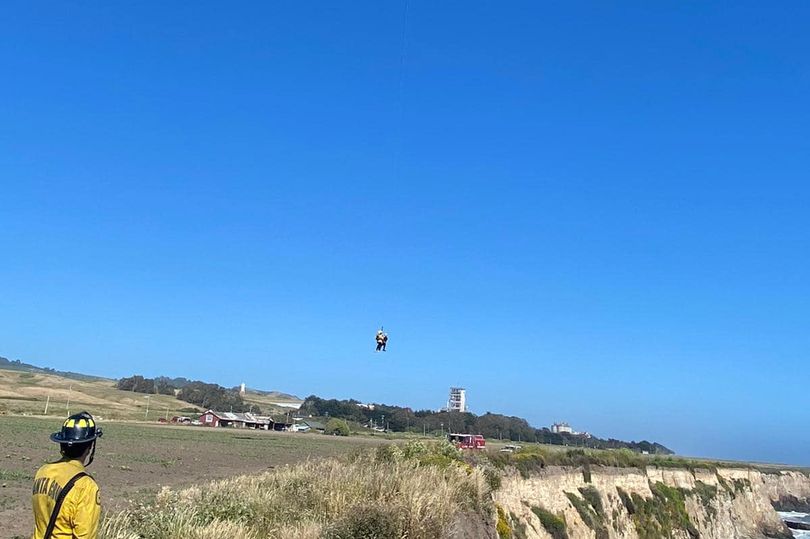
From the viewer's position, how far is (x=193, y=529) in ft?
27.0

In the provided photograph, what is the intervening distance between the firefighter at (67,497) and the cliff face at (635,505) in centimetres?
1926

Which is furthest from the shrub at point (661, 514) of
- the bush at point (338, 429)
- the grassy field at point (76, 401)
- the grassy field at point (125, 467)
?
the grassy field at point (76, 401)

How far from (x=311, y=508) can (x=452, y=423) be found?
144 m

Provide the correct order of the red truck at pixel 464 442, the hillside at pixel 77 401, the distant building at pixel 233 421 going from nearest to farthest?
the red truck at pixel 464 442
the hillside at pixel 77 401
the distant building at pixel 233 421

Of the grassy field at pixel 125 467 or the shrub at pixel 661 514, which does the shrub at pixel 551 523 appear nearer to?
the grassy field at pixel 125 467

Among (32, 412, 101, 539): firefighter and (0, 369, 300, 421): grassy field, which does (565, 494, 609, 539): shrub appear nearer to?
(32, 412, 101, 539): firefighter

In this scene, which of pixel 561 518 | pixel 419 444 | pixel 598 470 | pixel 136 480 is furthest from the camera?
pixel 598 470

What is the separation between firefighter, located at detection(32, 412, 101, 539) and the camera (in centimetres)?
544

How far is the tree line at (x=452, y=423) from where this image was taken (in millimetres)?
148500

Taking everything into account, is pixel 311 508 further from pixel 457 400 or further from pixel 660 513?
pixel 457 400

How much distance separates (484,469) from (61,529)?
1909cm

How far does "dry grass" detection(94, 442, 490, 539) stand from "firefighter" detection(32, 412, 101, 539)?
2213 mm

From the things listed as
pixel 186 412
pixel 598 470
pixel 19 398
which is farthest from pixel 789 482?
pixel 19 398

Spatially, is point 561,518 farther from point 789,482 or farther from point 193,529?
point 789,482
